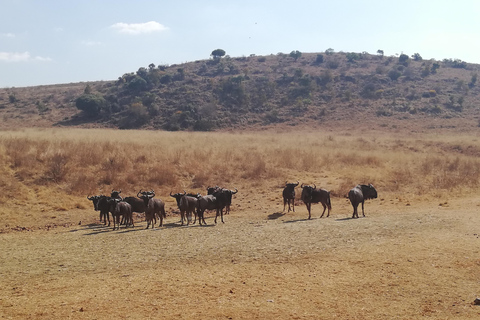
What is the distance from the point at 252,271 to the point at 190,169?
16846 mm

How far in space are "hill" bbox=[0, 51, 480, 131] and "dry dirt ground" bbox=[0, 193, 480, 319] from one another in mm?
45781

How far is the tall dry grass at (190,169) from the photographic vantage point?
2330 cm

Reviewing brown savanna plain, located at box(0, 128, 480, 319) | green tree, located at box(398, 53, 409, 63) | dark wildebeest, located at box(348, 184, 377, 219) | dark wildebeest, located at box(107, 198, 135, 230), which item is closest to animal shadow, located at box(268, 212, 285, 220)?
brown savanna plain, located at box(0, 128, 480, 319)

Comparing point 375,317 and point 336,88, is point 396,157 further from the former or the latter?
point 336,88

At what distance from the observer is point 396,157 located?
32844mm

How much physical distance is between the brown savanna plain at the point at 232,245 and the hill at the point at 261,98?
33.2m

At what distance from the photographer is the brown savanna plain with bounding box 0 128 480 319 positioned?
28.7ft

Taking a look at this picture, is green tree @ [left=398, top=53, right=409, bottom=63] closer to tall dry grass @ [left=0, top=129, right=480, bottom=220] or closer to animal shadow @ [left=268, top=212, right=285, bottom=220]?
tall dry grass @ [left=0, top=129, right=480, bottom=220]

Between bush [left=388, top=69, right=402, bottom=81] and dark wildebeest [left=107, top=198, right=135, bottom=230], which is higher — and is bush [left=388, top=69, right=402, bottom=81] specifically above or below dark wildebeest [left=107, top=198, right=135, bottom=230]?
above

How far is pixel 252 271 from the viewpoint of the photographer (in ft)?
34.8

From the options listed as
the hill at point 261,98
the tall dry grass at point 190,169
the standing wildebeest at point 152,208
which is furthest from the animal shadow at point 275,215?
the hill at point 261,98

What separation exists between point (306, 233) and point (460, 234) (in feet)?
15.1

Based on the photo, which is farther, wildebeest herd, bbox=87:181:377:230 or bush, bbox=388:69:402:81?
bush, bbox=388:69:402:81

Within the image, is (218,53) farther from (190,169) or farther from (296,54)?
(190,169)
